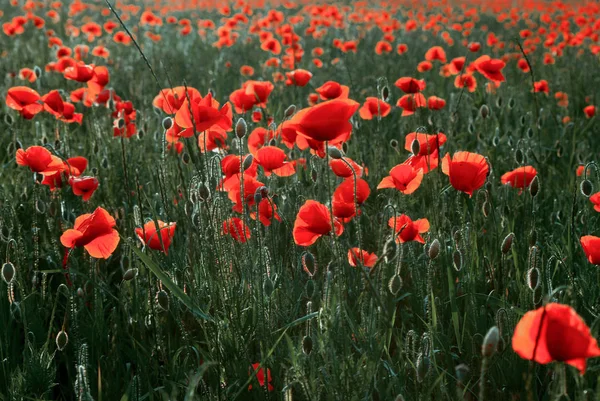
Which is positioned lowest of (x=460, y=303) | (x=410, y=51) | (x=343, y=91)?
(x=410, y=51)

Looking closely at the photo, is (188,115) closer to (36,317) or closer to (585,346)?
(36,317)

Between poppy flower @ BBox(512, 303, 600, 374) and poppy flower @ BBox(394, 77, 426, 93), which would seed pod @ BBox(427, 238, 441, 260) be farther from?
poppy flower @ BBox(394, 77, 426, 93)

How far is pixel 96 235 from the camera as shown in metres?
2.00

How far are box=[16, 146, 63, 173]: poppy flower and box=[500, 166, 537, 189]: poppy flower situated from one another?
5.17 ft

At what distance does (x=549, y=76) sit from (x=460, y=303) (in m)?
4.88

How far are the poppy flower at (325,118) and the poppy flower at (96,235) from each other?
1.97 feet

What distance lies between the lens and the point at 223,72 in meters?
7.24

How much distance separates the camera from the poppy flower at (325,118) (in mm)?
1692

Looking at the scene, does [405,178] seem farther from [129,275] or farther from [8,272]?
[8,272]

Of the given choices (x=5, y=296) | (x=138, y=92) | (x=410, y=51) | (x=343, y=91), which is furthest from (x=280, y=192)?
(x=410, y=51)

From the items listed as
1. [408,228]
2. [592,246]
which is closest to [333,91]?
[408,228]

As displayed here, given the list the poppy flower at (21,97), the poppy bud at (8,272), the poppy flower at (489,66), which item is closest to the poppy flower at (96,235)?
the poppy bud at (8,272)

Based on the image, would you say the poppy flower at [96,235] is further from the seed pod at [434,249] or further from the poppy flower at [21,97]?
the poppy flower at [21,97]

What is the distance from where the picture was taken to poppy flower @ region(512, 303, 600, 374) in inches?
42.8
